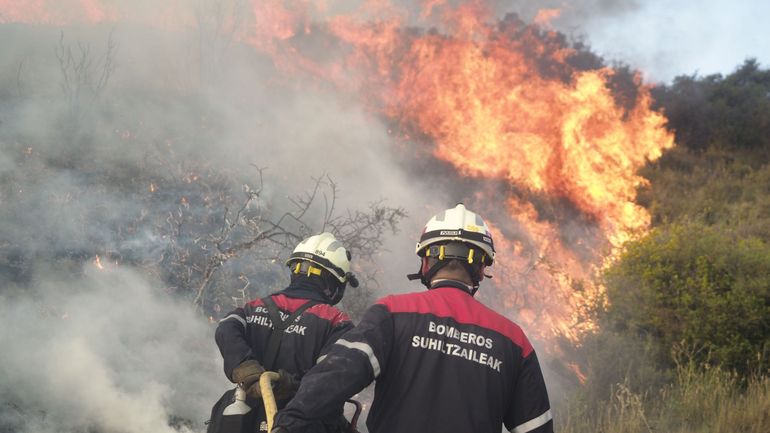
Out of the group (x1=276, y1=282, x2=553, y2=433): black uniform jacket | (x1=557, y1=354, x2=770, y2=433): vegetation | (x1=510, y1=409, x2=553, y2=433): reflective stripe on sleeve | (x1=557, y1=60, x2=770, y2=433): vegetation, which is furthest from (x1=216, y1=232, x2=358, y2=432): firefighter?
(x1=557, y1=60, x2=770, y2=433): vegetation

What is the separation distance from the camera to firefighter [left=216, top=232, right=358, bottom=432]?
3570 millimetres

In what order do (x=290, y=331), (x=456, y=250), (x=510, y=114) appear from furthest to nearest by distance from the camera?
(x=510, y=114)
(x=290, y=331)
(x=456, y=250)

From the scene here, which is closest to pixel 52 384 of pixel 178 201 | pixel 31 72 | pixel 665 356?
pixel 178 201

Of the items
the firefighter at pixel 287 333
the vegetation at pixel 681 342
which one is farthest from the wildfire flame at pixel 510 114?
the firefighter at pixel 287 333

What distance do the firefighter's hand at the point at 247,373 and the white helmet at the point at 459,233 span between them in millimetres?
1248

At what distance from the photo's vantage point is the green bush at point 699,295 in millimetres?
8641

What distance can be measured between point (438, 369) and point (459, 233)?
72cm

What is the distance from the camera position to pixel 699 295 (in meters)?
8.98

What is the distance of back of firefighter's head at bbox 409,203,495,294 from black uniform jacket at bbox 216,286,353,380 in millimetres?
1109

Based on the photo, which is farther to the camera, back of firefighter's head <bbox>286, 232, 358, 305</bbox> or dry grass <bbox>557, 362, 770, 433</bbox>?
dry grass <bbox>557, 362, 770, 433</bbox>

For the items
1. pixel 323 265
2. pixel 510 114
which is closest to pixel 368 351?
pixel 323 265

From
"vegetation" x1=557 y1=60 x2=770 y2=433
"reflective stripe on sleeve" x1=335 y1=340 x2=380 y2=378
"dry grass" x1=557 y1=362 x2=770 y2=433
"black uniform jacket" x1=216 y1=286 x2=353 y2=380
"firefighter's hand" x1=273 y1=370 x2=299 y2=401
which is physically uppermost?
"vegetation" x1=557 y1=60 x2=770 y2=433

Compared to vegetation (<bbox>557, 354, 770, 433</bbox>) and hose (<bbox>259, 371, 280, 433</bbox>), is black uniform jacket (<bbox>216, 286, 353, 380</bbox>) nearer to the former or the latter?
hose (<bbox>259, 371, 280, 433</bbox>)

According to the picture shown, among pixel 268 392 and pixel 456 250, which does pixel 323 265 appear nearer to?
pixel 268 392
